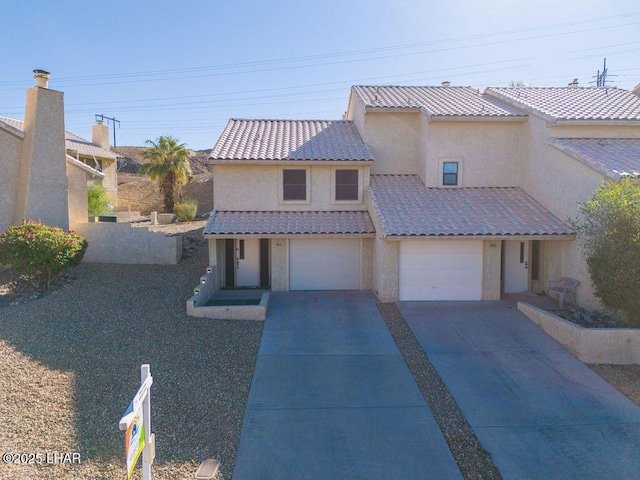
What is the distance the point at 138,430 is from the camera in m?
4.58

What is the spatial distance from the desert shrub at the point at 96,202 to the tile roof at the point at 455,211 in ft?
52.9

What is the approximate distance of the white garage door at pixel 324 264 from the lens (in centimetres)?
1786

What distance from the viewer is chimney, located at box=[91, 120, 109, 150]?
4047 cm

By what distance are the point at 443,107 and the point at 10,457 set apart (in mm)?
18088

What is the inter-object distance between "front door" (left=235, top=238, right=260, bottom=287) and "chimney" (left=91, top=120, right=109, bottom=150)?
1099 inches

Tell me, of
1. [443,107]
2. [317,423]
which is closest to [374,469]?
[317,423]

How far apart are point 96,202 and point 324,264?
50.8 ft

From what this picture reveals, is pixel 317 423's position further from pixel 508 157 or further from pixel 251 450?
pixel 508 157

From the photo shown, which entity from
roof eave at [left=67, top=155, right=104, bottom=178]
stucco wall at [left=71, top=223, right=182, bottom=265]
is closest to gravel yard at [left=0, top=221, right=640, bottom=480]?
stucco wall at [left=71, top=223, right=182, bottom=265]

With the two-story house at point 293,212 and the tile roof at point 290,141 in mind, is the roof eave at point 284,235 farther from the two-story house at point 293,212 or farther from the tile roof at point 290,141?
the tile roof at point 290,141

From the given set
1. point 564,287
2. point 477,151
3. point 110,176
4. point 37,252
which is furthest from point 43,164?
point 110,176

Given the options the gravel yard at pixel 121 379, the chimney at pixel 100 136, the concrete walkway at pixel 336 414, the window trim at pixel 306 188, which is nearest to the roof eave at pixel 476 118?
the window trim at pixel 306 188

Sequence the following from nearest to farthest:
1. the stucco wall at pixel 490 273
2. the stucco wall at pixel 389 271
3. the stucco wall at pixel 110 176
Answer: the stucco wall at pixel 389 271, the stucco wall at pixel 490 273, the stucco wall at pixel 110 176

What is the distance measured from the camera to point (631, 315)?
11016 mm
